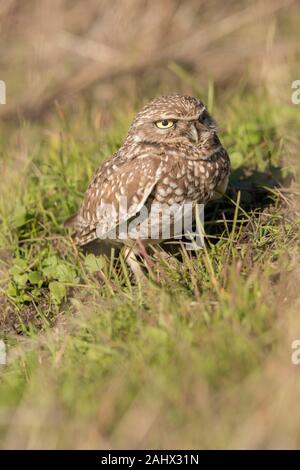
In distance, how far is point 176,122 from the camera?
149 inches

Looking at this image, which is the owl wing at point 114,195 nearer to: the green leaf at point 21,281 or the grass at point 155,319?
the grass at point 155,319

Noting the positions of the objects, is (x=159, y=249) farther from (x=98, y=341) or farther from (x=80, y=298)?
(x=98, y=341)

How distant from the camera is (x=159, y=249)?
406 centimetres

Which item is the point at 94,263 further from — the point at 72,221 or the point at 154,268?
the point at 72,221

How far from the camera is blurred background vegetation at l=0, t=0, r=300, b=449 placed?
2.61 meters

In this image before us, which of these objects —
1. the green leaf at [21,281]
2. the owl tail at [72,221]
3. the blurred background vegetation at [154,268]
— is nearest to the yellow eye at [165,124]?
the blurred background vegetation at [154,268]

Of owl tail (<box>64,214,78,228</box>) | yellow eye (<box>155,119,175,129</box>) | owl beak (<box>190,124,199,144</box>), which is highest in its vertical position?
yellow eye (<box>155,119,175,129</box>)

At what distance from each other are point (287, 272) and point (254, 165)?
144 centimetres

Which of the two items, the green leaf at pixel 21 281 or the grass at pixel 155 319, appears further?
the green leaf at pixel 21 281

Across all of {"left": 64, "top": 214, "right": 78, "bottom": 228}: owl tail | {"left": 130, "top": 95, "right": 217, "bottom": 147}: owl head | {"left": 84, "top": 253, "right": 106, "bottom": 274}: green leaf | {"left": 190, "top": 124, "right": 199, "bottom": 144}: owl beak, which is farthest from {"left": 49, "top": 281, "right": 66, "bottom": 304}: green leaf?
{"left": 190, "top": 124, "right": 199, "bottom": 144}: owl beak

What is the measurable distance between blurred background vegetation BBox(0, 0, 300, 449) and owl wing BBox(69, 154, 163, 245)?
0.60 ft

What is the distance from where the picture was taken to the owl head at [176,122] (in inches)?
147

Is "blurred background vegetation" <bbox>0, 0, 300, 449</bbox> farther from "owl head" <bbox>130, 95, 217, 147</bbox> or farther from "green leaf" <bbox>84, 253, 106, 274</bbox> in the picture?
"owl head" <bbox>130, 95, 217, 147</bbox>

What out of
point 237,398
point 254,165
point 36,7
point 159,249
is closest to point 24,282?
point 159,249
